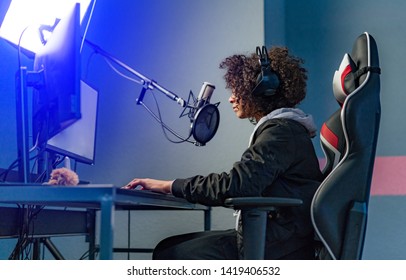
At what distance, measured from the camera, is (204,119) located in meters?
1.63

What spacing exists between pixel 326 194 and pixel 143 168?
3.41ft

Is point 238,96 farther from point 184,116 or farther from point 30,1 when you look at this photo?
point 30,1

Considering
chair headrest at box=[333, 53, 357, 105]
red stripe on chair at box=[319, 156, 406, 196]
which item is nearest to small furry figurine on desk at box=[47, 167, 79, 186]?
chair headrest at box=[333, 53, 357, 105]

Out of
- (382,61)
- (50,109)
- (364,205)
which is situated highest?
(382,61)

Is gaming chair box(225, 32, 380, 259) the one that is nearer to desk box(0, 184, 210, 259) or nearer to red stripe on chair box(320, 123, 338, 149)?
red stripe on chair box(320, 123, 338, 149)

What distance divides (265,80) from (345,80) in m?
0.20

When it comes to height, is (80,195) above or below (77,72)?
below

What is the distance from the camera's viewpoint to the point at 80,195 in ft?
2.93

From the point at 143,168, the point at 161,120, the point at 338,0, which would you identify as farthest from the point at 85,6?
the point at 338,0

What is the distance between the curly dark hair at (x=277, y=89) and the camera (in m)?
1.35

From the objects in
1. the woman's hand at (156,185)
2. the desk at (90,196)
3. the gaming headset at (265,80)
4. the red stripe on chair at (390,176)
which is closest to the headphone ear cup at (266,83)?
the gaming headset at (265,80)

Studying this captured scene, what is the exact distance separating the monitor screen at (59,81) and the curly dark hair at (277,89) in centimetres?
44

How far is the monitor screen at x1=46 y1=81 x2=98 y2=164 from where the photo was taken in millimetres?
1524

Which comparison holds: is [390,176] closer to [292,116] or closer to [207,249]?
[292,116]
